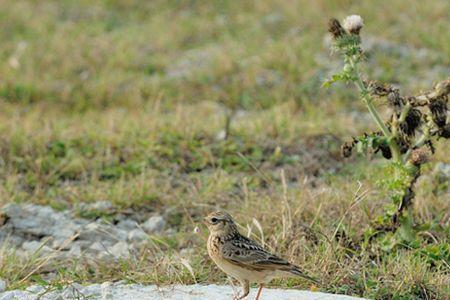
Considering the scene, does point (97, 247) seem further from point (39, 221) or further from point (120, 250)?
point (39, 221)

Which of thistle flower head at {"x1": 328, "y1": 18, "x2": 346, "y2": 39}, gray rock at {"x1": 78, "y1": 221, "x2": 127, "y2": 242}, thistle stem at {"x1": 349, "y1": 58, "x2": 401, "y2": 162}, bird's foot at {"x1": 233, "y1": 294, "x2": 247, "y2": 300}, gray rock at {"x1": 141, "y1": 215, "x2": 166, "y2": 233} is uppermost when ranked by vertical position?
thistle flower head at {"x1": 328, "y1": 18, "x2": 346, "y2": 39}

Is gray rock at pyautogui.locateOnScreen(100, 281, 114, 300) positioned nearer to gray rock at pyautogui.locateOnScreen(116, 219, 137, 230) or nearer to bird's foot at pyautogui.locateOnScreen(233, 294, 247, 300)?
bird's foot at pyautogui.locateOnScreen(233, 294, 247, 300)

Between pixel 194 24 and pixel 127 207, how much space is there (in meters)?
5.44

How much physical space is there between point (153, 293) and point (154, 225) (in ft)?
5.39

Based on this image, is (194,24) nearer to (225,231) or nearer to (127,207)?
(127,207)

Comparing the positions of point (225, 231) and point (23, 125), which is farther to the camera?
point (23, 125)

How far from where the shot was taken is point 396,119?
203 inches

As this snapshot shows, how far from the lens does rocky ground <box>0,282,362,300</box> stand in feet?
15.1

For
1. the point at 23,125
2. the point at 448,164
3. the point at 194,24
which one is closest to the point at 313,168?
the point at 448,164

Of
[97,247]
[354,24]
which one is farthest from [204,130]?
[354,24]

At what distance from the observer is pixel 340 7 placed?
1189cm

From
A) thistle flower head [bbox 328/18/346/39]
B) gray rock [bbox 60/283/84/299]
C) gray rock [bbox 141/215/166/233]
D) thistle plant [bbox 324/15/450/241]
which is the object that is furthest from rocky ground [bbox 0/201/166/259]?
thistle flower head [bbox 328/18/346/39]

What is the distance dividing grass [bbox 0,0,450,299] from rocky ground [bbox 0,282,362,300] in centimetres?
10

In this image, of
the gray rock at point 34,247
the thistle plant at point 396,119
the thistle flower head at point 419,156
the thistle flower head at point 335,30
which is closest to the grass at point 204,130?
the gray rock at point 34,247
